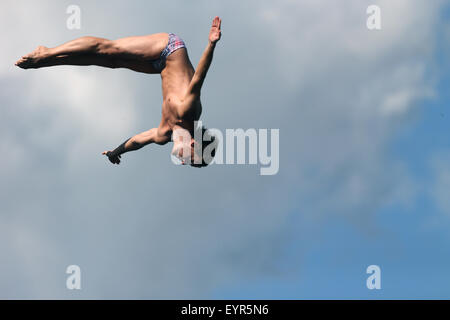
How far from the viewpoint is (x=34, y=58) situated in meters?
17.8

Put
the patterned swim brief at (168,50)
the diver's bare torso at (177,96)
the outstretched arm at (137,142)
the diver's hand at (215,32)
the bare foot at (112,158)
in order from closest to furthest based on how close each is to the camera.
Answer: the diver's hand at (215,32) < the diver's bare torso at (177,96) < the patterned swim brief at (168,50) < the outstretched arm at (137,142) < the bare foot at (112,158)

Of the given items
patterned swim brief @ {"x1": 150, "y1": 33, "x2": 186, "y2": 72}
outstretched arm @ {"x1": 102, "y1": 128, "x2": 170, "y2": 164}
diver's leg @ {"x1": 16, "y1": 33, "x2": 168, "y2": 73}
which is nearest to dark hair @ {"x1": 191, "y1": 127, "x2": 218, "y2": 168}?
outstretched arm @ {"x1": 102, "y1": 128, "x2": 170, "y2": 164}

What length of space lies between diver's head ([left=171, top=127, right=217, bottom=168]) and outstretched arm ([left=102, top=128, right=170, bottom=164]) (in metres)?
0.89

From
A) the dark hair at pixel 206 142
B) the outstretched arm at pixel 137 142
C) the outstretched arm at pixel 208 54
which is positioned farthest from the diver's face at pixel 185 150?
the outstretched arm at pixel 208 54

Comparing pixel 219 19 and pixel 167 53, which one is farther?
pixel 167 53

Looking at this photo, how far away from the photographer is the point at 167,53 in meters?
18.3

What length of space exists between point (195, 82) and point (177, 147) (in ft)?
6.24

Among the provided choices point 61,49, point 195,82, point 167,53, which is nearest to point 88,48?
point 61,49

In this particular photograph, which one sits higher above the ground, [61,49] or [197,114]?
[61,49]

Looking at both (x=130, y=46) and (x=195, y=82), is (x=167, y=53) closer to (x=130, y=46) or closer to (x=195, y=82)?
(x=130, y=46)

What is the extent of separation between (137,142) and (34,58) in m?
3.49

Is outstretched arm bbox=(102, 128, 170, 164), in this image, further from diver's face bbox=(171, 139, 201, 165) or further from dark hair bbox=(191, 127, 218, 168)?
dark hair bbox=(191, 127, 218, 168)

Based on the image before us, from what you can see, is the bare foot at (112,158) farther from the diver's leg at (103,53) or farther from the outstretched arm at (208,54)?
the outstretched arm at (208,54)

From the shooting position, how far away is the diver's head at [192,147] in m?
17.6
